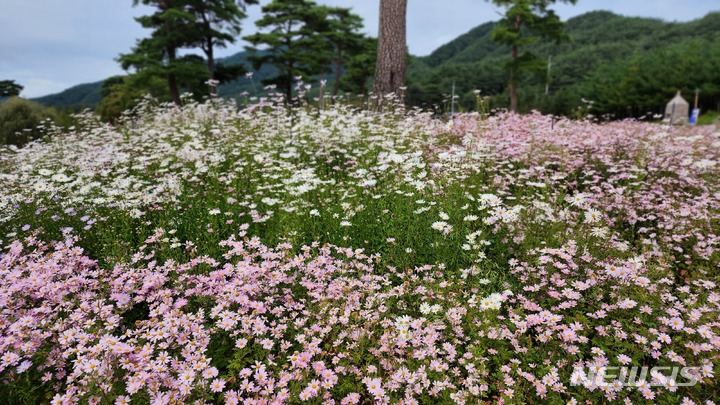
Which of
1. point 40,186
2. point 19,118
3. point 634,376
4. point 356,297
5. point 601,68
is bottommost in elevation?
point 634,376

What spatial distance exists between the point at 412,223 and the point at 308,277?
4.52 ft

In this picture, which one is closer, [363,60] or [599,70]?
[363,60]

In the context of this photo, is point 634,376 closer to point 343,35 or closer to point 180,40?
point 180,40

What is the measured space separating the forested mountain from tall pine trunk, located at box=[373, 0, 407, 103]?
100 cm

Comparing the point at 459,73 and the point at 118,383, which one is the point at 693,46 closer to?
the point at 459,73

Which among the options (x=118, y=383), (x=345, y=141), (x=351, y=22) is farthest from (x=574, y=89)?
(x=118, y=383)

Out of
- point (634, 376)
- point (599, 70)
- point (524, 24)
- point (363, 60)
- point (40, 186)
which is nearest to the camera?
point (634, 376)

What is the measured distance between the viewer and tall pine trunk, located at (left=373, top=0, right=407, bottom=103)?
910cm

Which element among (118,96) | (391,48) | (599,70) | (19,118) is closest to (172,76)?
(19,118)

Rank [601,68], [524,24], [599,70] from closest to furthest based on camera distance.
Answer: [524,24] < [601,68] < [599,70]

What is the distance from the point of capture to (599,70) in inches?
2827

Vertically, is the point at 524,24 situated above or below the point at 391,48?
above

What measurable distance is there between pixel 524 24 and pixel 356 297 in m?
32.2

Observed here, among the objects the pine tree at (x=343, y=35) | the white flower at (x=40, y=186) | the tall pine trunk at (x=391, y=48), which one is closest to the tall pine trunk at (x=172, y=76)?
the pine tree at (x=343, y=35)
